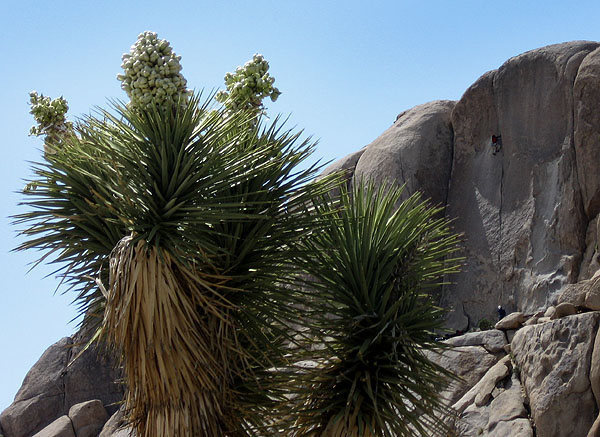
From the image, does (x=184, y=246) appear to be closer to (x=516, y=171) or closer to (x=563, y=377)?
(x=563, y=377)

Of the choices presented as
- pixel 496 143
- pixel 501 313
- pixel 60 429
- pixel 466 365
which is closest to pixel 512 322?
pixel 466 365

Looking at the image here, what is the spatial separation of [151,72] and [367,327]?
13.0ft

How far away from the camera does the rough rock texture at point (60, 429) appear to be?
2059cm

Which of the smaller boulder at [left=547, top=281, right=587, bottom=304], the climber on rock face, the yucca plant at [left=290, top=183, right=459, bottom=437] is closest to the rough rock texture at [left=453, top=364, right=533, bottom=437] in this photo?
the smaller boulder at [left=547, top=281, right=587, bottom=304]

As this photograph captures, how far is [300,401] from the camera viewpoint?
33.0 feet

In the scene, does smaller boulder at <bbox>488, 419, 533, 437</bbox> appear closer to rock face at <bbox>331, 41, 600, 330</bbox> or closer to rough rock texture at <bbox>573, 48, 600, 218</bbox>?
rock face at <bbox>331, 41, 600, 330</bbox>

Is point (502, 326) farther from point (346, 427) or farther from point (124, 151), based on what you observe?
point (124, 151)

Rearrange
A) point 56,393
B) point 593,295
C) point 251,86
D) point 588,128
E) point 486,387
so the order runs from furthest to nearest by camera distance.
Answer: point 56,393 < point 588,128 < point 486,387 < point 593,295 < point 251,86

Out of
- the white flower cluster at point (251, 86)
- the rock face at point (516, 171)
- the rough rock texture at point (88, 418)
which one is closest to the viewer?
the white flower cluster at point (251, 86)

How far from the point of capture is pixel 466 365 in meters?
14.7

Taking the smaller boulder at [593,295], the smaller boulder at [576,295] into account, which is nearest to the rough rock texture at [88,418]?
the smaller boulder at [576,295]

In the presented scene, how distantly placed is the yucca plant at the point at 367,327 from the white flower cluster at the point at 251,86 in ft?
5.48

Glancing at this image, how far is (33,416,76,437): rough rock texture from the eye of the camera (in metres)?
20.6

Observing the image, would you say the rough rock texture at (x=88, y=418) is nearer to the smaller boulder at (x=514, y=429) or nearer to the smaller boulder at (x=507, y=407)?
the smaller boulder at (x=507, y=407)
